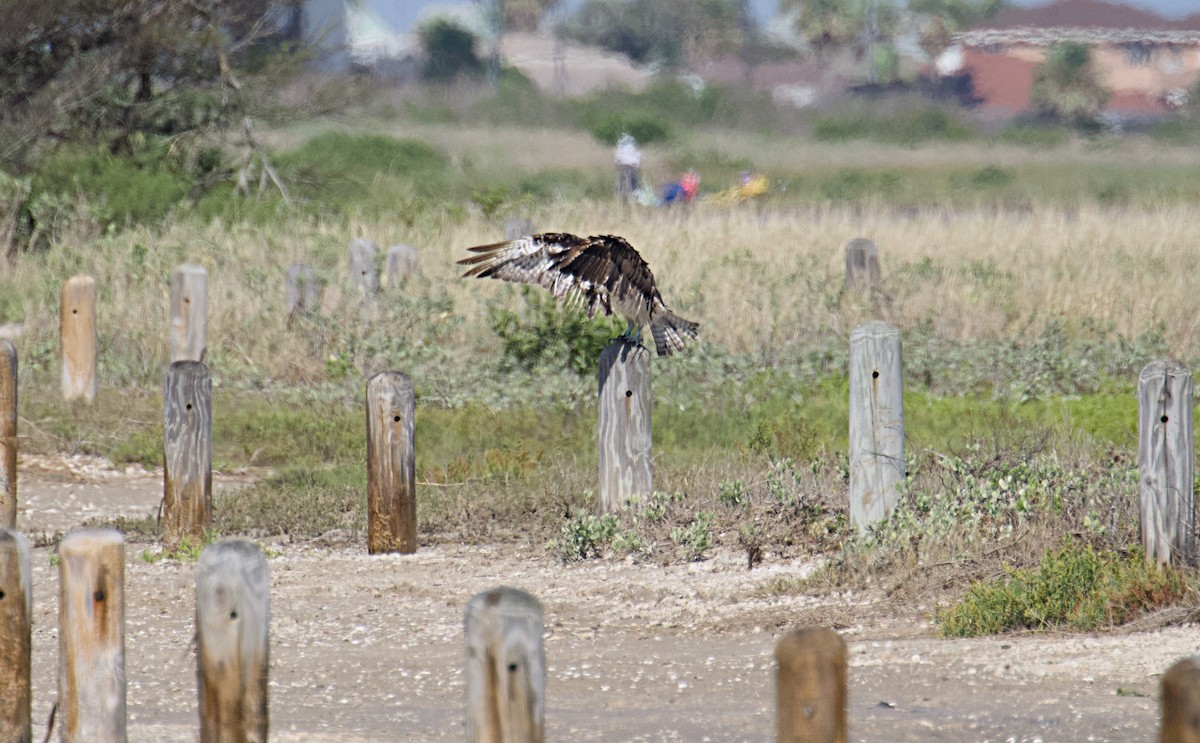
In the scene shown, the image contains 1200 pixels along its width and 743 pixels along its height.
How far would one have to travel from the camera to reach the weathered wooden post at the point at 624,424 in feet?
25.1

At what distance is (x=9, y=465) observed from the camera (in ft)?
24.5

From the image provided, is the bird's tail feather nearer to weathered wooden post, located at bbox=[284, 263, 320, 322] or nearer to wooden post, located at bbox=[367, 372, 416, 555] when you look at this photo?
wooden post, located at bbox=[367, 372, 416, 555]

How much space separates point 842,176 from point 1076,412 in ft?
80.0

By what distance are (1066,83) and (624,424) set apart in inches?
2033

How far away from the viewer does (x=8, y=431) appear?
24.3ft

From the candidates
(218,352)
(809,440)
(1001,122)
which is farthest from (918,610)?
(1001,122)

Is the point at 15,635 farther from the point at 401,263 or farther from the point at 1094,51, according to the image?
the point at 1094,51

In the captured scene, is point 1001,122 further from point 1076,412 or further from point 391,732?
point 391,732

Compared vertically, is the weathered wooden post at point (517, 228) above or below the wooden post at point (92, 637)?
above

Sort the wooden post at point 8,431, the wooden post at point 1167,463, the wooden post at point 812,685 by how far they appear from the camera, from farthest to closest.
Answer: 1. the wooden post at point 8,431
2. the wooden post at point 1167,463
3. the wooden post at point 812,685

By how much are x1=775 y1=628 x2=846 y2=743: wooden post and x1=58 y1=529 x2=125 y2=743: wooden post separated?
1.81 m

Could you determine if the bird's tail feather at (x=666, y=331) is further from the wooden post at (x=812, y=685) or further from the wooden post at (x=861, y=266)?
the wooden post at (x=861, y=266)

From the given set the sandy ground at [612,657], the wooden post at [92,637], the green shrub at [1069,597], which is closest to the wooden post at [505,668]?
the wooden post at [92,637]

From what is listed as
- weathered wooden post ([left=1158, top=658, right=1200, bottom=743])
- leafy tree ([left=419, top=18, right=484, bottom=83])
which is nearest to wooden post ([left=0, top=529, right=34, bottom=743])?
weathered wooden post ([left=1158, top=658, right=1200, bottom=743])
